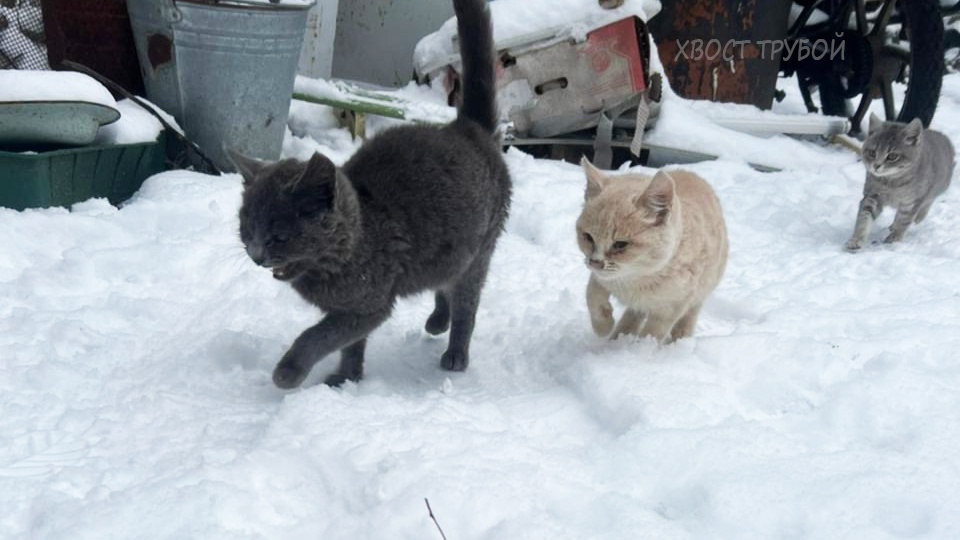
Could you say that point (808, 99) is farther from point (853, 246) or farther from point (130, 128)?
point (130, 128)

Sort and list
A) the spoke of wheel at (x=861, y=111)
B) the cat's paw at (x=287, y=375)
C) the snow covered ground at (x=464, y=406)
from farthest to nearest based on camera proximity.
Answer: the spoke of wheel at (x=861, y=111)
the cat's paw at (x=287, y=375)
the snow covered ground at (x=464, y=406)

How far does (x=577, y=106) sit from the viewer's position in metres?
6.00

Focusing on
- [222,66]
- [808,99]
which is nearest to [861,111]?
[808,99]

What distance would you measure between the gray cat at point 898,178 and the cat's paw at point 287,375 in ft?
11.5

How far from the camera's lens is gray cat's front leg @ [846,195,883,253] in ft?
16.4

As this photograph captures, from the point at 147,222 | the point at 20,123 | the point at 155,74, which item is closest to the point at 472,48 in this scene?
the point at 147,222

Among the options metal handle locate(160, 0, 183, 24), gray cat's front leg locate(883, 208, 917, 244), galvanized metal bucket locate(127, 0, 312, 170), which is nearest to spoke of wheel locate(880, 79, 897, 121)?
gray cat's front leg locate(883, 208, 917, 244)

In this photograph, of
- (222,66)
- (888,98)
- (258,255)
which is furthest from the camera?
(888,98)

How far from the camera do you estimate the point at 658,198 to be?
304cm

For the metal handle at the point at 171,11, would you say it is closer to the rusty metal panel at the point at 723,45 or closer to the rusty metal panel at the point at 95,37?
the rusty metal panel at the point at 95,37

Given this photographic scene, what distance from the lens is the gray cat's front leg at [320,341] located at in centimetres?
281

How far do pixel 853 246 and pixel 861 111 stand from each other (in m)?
2.76

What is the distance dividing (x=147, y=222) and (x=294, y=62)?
1430 millimetres

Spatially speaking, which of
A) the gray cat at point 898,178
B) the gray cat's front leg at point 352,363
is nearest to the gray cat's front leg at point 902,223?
the gray cat at point 898,178
